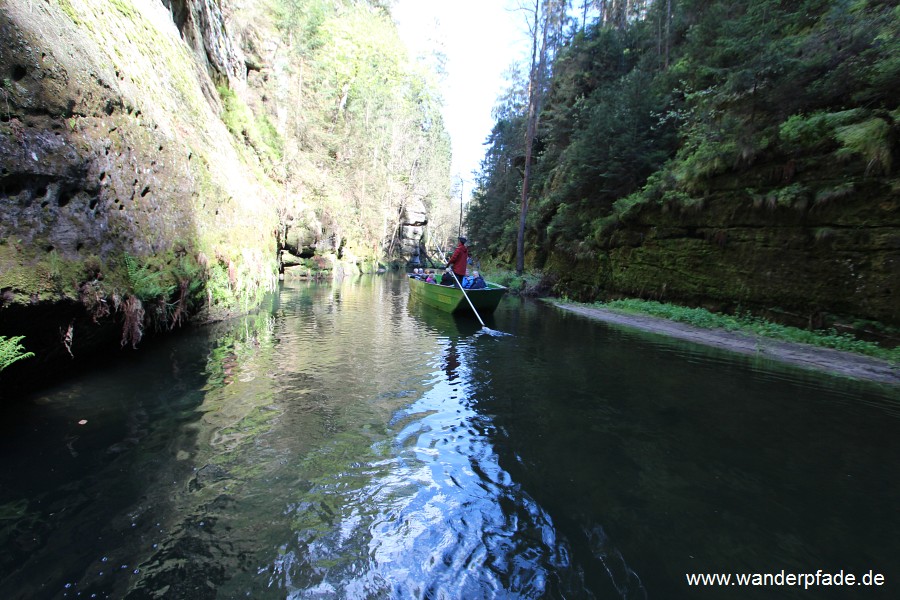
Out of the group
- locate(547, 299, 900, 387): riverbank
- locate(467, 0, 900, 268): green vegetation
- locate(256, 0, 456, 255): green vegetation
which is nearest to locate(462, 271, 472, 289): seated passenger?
locate(547, 299, 900, 387): riverbank

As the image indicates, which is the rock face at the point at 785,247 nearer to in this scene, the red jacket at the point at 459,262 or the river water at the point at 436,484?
the river water at the point at 436,484

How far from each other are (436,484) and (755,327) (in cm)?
976

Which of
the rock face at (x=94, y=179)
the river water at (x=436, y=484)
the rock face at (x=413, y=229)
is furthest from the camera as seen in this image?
the rock face at (x=413, y=229)

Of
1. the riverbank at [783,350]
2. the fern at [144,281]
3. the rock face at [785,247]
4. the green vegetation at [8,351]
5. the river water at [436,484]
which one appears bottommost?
the river water at [436,484]

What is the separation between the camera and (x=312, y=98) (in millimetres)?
34156

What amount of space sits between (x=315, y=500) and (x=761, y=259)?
11.4m

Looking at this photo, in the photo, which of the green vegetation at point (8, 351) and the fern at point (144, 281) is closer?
the green vegetation at point (8, 351)

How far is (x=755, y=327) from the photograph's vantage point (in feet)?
31.8

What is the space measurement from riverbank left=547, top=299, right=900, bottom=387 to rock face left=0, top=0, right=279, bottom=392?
11.1 m

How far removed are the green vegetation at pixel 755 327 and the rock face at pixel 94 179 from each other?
12221 millimetres

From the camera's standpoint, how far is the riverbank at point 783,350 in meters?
6.86

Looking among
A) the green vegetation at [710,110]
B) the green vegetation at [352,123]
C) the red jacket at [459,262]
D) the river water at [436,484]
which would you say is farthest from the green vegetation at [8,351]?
the green vegetation at [352,123]

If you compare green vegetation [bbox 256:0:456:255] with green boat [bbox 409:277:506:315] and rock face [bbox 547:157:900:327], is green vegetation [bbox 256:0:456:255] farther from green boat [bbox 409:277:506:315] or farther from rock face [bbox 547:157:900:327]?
rock face [bbox 547:157:900:327]

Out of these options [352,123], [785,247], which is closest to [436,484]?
[785,247]
